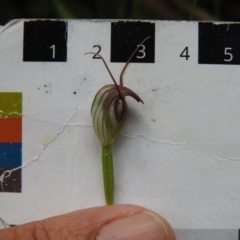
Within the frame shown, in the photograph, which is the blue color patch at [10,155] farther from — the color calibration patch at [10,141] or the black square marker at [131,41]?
the black square marker at [131,41]

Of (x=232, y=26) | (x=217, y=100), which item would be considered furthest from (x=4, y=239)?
(x=232, y=26)

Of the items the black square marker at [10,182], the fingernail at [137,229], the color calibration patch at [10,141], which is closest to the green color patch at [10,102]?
the color calibration patch at [10,141]

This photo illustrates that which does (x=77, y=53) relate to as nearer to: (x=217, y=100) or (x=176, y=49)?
(x=176, y=49)

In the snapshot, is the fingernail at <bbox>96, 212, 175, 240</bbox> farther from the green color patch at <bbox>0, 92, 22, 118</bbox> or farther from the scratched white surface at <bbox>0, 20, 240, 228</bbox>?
the green color patch at <bbox>0, 92, 22, 118</bbox>

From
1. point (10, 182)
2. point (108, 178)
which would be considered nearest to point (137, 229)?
point (108, 178)

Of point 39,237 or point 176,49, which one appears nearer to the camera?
point 39,237
